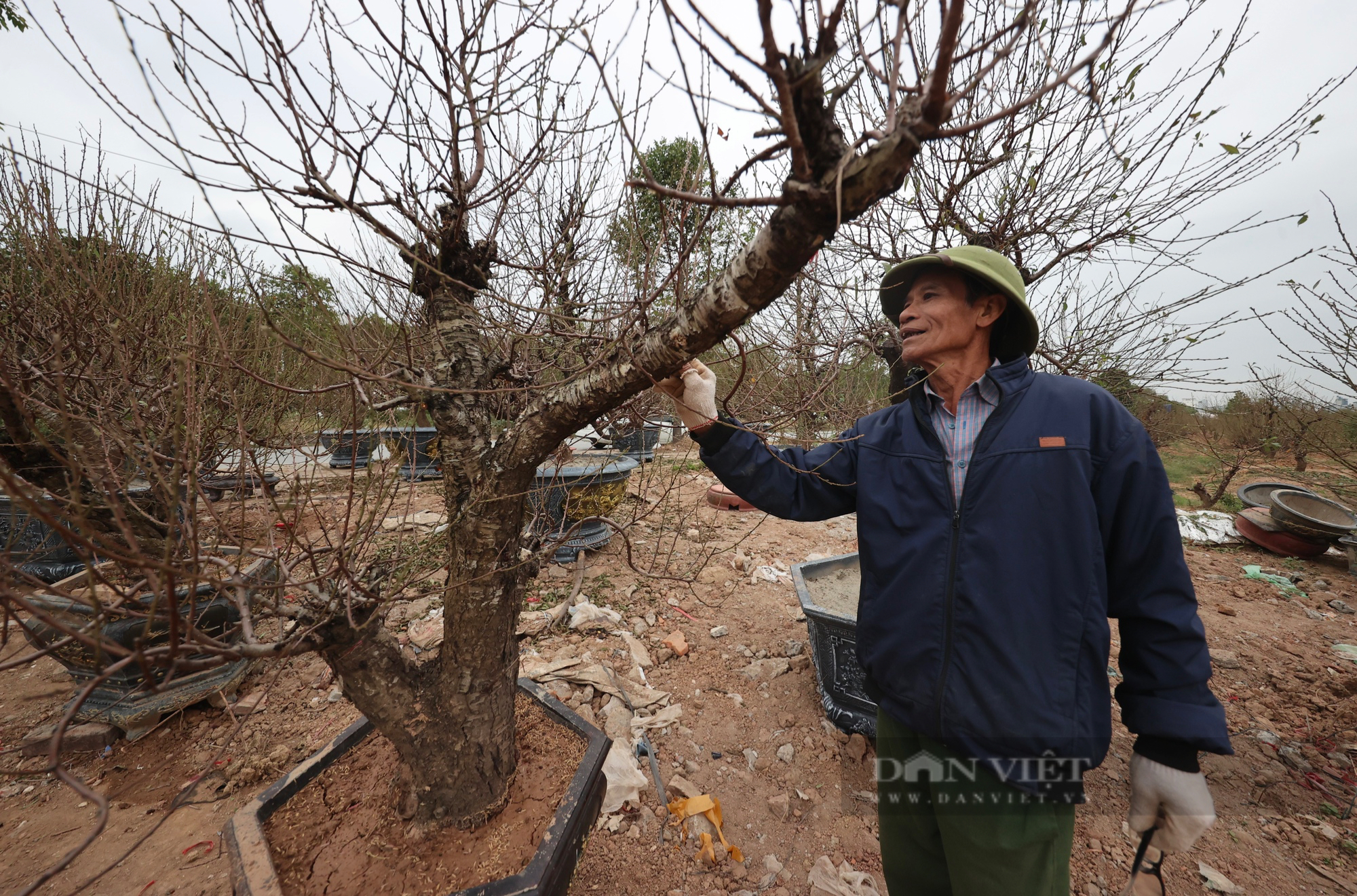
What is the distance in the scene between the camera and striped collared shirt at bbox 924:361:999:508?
1453 mm

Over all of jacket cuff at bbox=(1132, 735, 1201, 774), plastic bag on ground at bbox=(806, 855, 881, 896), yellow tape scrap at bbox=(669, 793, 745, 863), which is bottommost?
plastic bag on ground at bbox=(806, 855, 881, 896)

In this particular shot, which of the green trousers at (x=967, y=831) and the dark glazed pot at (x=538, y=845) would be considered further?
the dark glazed pot at (x=538, y=845)

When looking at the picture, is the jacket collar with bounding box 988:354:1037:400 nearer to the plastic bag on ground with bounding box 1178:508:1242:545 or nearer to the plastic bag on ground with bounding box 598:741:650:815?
the plastic bag on ground with bounding box 598:741:650:815

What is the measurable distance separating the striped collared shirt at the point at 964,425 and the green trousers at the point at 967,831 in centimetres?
75

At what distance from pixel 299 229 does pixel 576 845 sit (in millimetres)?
2236

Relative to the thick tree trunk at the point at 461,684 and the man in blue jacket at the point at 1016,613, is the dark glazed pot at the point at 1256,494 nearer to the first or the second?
the man in blue jacket at the point at 1016,613

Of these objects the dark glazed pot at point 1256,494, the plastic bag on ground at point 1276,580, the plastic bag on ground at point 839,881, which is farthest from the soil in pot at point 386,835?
the dark glazed pot at point 1256,494

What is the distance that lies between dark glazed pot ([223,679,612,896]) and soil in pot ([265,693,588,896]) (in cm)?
5

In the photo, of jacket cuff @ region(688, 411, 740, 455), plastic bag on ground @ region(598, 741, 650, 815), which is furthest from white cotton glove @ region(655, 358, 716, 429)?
plastic bag on ground @ region(598, 741, 650, 815)

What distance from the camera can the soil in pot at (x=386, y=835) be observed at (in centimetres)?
162

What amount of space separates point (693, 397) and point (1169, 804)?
1.64 meters

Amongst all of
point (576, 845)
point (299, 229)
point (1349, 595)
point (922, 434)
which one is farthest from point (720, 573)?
point (1349, 595)

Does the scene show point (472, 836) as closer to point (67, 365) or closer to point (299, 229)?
point (299, 229)

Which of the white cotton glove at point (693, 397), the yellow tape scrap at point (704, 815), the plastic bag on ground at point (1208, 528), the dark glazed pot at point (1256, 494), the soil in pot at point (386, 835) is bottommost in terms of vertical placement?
the yellow tape scrap at point (704, 815)
